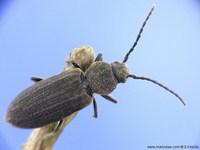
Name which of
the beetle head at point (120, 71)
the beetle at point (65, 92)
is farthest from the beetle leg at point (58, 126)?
the beetle head at point (120, 71)

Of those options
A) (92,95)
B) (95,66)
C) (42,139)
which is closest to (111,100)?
(92,95)

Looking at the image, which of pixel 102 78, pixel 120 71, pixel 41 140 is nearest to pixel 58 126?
pixel 41 140

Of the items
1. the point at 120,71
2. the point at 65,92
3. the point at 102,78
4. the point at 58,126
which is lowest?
the point at 58,126

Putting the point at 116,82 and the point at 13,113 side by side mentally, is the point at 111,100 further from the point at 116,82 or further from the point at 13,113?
the point at 13,113

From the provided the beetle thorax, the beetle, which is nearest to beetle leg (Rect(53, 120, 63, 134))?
the beetle

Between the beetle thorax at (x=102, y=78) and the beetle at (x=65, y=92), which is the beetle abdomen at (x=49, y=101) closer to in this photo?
the beetle at (x=65, y=92)

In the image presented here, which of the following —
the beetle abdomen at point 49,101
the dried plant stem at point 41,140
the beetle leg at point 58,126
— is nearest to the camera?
the dried plant stem at point 41,140

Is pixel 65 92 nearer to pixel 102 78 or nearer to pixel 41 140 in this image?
pixel 102 78

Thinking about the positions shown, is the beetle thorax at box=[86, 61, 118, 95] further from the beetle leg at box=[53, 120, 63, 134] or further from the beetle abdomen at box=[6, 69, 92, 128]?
the beetle leg at box=[53, 120, 63, 134]
